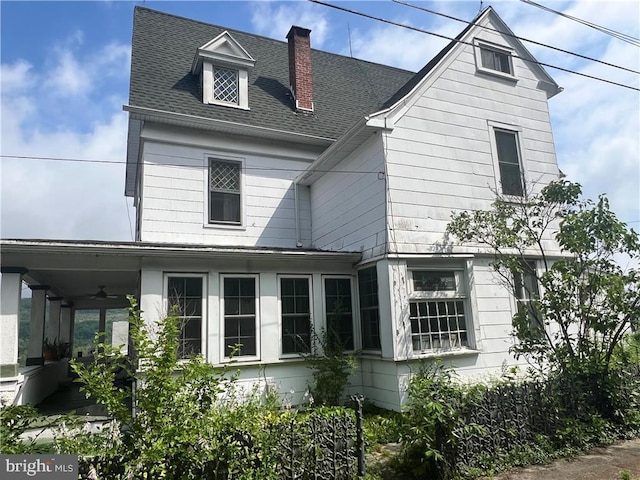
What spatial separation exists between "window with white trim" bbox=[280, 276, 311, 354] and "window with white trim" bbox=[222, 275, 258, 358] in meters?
0.64

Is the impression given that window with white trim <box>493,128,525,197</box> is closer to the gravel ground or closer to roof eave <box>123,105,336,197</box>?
roof eave <box>123,105,336,197</box>

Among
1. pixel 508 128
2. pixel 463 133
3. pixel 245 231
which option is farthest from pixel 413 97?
pixel 245 231

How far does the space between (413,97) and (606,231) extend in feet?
15.8

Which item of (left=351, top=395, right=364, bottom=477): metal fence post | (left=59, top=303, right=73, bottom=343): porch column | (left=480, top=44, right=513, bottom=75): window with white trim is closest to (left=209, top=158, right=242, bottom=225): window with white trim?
(left=480, top=44, right=513, bottom=75): window with white trim

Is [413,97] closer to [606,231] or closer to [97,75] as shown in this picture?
[606,231]

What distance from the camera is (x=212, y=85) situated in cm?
1257

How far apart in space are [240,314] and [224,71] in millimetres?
8017

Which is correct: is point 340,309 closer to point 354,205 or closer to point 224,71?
point 354,205

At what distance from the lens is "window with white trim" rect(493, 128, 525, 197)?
34.0ft

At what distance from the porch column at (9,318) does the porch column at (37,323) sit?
98.7 inches

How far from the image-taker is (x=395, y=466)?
5219 millimetres

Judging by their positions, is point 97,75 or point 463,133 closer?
point 97,75

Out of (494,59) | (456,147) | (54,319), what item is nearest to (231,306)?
(456,147)

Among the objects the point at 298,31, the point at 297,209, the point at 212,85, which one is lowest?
Result: the point at 297,209
